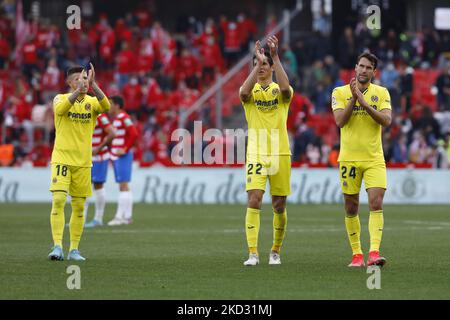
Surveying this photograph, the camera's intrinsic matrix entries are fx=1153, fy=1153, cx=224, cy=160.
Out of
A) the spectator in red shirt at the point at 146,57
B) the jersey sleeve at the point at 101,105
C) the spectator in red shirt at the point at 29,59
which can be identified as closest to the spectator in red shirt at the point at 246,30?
the spectator in red shirt at the point at 146,57

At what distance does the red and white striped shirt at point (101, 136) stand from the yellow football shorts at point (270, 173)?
7.44m

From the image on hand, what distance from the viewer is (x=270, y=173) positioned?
1359 cm

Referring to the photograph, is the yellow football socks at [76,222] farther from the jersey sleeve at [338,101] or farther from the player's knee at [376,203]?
the player's knee at [376,203]

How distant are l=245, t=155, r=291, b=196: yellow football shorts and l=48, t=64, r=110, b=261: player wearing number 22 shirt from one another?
2.14 metres

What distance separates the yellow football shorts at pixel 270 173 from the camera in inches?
530

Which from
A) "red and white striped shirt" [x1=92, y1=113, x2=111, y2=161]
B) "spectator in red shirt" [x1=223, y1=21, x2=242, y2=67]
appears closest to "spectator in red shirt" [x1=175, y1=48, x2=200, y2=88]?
"spectator in red shirt" [x1=223, y1=21, x2=242, y2=67]

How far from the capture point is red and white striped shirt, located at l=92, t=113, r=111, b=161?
2070 centimetres

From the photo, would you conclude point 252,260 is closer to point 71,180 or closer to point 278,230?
point 278,230

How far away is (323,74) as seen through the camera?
115 ft

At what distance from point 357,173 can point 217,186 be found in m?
16.7

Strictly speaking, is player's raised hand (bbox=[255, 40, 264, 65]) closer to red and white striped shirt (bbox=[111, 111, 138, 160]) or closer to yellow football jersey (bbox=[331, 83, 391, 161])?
yellow football jersey (bbox=[331, 83, 391, 161])

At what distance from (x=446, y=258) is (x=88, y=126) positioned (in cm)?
482
